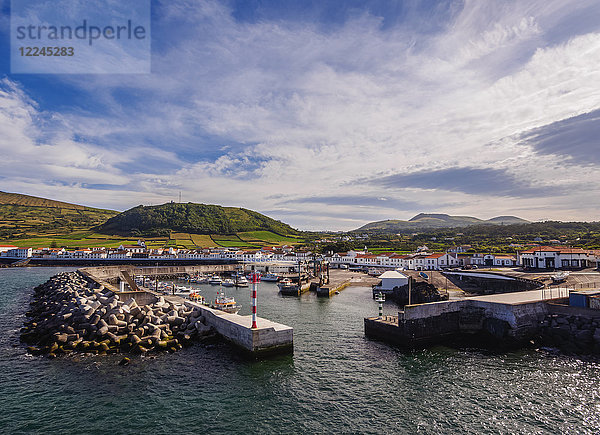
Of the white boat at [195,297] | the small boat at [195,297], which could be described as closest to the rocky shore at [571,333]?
the white boat at [195,297]

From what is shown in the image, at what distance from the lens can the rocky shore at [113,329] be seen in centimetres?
2084

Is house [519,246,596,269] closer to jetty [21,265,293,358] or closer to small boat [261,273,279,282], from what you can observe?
small boat [261,273,279,282]

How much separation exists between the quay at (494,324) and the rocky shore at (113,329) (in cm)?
1308

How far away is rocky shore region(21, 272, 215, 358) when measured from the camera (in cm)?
2084

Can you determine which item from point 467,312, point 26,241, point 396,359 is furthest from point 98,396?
point 26,241

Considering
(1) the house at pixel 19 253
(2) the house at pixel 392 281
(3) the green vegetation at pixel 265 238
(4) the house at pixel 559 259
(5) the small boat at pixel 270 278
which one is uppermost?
(3) the green vegetation at pixel 265 238

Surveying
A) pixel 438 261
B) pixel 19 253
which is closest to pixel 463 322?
pixel 438 261

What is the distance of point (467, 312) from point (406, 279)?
74.5 feet

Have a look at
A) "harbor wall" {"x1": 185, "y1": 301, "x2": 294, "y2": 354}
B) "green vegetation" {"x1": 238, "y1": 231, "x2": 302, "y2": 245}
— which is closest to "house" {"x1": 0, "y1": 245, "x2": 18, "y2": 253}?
"green vegetation" {"x1": 238, "y1": 231, "x2": 302, "y2": 245}

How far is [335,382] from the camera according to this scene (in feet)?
56.0

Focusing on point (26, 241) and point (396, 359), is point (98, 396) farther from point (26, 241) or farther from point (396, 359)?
point (26, 241)

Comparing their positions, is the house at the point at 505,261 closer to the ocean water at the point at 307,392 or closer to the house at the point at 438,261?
the house at the point at 438,261

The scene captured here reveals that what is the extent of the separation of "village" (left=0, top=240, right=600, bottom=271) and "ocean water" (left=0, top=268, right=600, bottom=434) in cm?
5338

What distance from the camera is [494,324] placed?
24688mm
